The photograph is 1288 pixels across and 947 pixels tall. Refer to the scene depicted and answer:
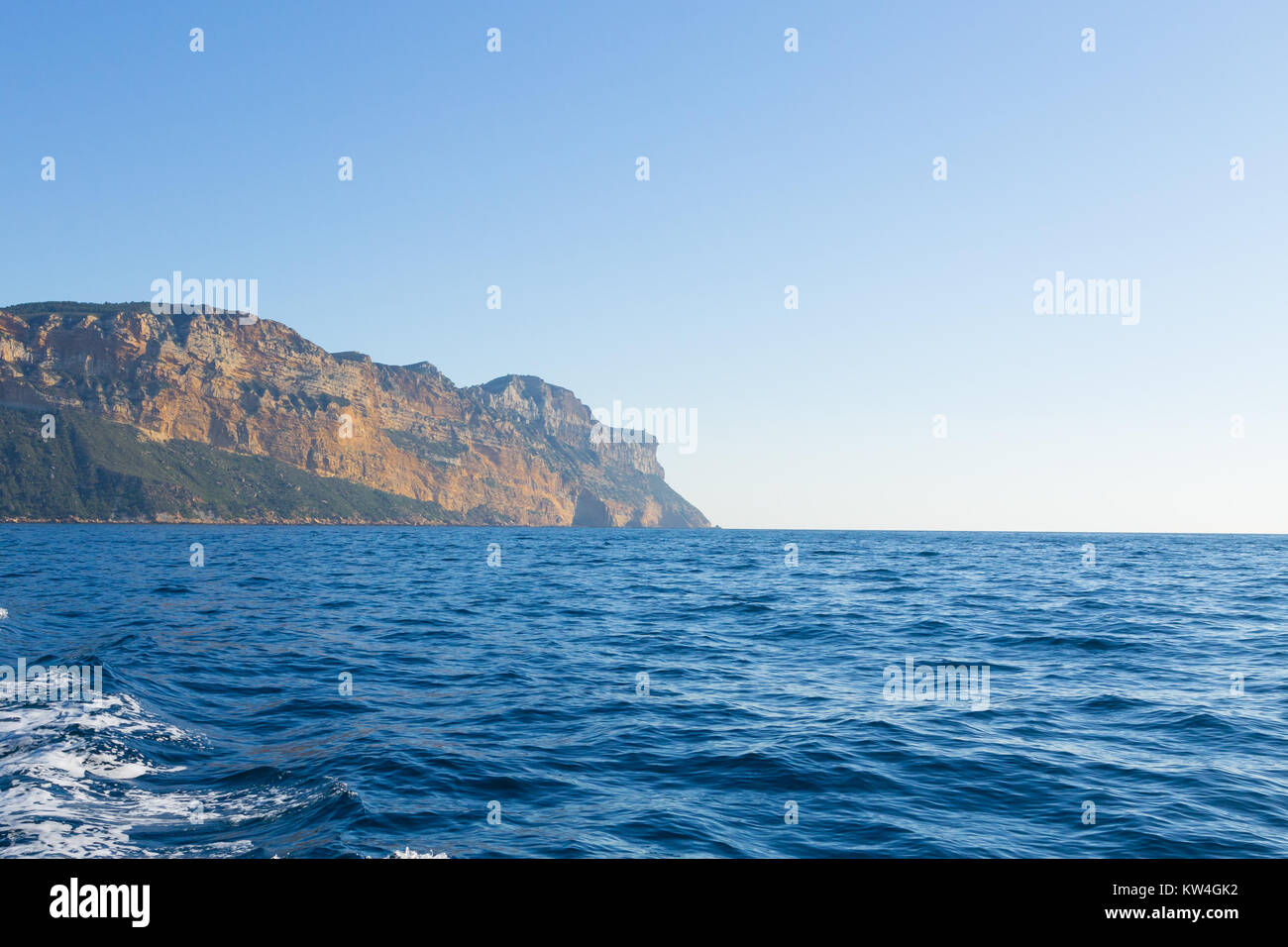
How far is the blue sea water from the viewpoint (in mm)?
9727

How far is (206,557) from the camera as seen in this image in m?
67.1

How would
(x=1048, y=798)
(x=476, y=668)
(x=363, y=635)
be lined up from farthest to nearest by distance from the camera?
(x=363, y=635) → (x=476, y=668) → (x=1048, y=798)

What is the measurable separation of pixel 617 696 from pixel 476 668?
198 inches

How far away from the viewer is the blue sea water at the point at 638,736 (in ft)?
31.9

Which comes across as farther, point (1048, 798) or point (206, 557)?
point (206, 557)

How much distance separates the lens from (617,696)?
17406mm

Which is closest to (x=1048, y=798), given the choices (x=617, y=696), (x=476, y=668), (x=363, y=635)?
(x=617, y=696)

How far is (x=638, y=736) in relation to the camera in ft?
46.6
